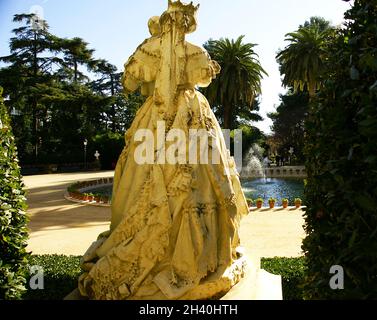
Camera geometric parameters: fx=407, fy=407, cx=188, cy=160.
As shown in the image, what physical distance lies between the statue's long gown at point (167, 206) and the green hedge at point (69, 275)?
1.05 metres

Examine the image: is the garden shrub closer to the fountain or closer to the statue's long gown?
the statue's long gown

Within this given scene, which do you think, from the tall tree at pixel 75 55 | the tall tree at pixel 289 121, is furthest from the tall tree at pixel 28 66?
the tall tree at pixel 289 121

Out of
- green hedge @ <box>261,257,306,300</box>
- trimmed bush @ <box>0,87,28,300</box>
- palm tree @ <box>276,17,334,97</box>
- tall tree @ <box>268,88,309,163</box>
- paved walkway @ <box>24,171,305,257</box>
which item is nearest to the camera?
trimmed bush @ <box>0,87,28,300</box>

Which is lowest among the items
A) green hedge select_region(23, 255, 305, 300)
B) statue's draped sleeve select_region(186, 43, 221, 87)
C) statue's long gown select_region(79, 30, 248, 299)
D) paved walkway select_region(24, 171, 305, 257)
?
paved walkway select_region(24, 171, 305, 257)

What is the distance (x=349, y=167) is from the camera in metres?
2.33

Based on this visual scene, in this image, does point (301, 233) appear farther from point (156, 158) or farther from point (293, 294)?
point (156, 158)

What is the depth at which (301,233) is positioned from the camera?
36.7ft

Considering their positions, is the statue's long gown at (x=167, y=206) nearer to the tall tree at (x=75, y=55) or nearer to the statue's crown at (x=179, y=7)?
the statue's crown at (x=179, y=7)

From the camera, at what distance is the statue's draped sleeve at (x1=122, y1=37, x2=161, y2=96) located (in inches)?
212

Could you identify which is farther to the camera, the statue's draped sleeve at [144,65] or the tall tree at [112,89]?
the tall tree at [112,89]

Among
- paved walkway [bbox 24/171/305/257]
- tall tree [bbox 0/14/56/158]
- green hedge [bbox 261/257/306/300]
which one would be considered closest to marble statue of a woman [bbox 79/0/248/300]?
green hedge [bbox 261/257/306/300]

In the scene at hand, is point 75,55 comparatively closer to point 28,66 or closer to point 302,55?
point 28,66

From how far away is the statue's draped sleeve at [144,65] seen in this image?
17.7ft
